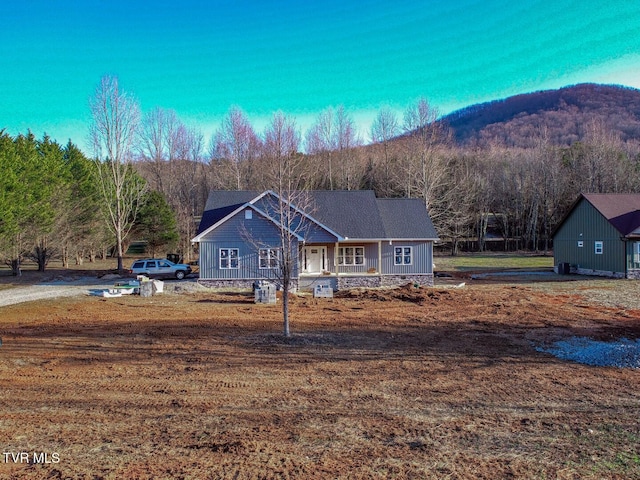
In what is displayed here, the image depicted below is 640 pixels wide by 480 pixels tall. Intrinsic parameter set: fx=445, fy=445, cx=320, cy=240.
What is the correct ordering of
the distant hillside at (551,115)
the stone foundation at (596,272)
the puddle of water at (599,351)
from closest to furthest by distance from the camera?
the puddle of water at (599,351), the stone foundation at (596,272), the distant hillside at (551,115)

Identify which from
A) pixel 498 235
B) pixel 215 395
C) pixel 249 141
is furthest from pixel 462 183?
pixel 215 395

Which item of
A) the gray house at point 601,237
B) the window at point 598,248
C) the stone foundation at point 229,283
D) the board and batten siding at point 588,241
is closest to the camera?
the stone foundation at point 229,283

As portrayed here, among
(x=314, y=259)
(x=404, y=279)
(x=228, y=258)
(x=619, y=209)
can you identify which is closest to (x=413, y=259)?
(x=404, y=279)

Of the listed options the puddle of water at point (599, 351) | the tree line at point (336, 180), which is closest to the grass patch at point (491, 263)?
the tree line at point (336, 180)

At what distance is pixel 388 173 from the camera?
172ft

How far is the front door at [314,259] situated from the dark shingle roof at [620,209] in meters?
18.5

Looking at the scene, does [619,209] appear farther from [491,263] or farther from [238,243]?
[238,243]

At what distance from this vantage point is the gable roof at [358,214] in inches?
1024

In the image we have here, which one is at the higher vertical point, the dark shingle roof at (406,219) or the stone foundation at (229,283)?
the dark shingle roof at (406,219)

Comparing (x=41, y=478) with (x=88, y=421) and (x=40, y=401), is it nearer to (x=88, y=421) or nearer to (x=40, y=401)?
(x=88, y=421)

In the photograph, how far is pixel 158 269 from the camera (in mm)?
28500

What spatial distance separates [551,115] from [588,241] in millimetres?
127889

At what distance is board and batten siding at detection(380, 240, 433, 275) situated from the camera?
26000 millimetres

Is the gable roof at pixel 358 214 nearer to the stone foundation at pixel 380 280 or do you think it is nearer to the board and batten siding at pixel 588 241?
the stone foundation at pixel 380 280
